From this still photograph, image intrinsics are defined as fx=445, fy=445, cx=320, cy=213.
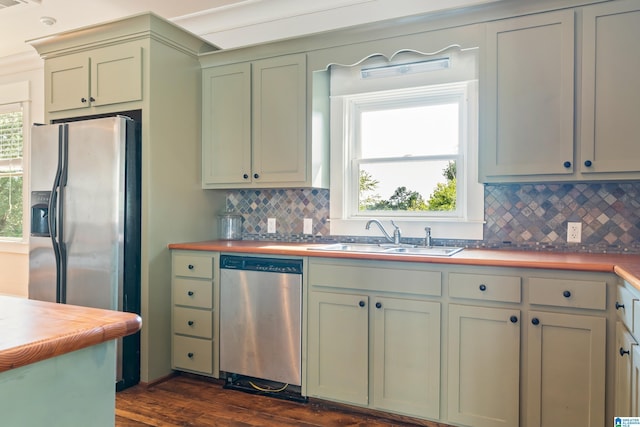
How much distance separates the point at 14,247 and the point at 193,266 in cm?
298

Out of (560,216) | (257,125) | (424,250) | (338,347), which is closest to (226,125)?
(257,125)

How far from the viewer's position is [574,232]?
254 centimetres

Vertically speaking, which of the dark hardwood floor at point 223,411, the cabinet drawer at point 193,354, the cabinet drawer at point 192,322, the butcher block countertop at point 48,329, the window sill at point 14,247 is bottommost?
the dark hardwood floor at point 223,411

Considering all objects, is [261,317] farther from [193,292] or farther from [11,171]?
[11,171]

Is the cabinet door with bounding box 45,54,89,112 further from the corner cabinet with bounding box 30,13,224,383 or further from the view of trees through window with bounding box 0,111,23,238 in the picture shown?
the view of trees through window with bounding box 0,111,23,238

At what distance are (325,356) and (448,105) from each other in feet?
5.92

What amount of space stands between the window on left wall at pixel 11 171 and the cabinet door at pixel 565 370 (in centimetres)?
497

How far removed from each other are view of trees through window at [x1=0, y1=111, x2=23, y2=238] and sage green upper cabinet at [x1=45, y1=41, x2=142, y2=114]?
76.1 inches

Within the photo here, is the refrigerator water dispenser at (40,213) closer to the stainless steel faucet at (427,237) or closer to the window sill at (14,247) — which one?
the window sill at (14,247)

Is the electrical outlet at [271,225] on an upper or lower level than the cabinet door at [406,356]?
upper

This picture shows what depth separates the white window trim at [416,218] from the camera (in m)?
2.81

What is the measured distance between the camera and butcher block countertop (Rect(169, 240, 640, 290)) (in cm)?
192

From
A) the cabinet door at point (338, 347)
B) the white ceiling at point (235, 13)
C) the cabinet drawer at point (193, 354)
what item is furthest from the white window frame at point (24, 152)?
the cabinet door at point (338, 347)

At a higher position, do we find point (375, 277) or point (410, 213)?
point (410, 213)
